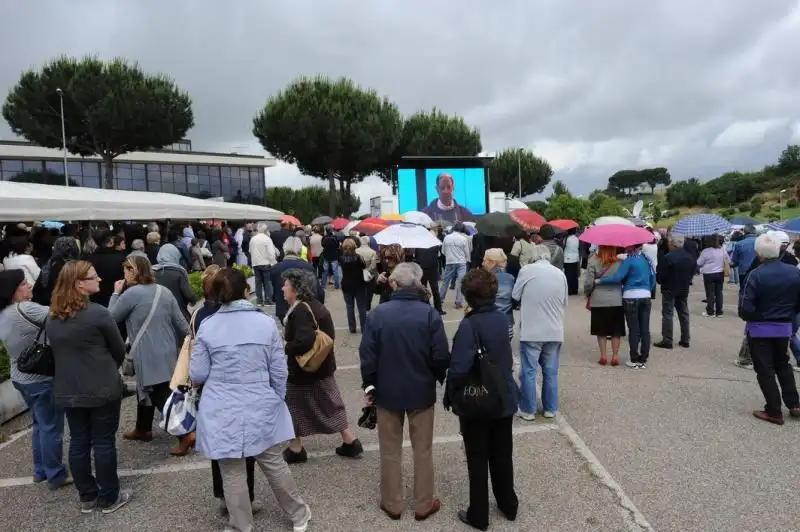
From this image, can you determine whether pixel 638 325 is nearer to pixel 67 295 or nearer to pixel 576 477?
pixel 576 477

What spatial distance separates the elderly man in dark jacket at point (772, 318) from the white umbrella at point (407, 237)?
4.23 m

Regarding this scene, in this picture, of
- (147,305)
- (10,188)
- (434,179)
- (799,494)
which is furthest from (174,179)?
(799,494)

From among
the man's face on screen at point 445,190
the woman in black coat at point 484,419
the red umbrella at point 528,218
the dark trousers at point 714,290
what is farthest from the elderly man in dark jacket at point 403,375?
the man's face on screen at point 445,190

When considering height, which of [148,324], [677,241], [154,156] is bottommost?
[148,324]

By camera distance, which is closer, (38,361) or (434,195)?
(38,361)

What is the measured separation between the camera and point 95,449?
3.40 meters

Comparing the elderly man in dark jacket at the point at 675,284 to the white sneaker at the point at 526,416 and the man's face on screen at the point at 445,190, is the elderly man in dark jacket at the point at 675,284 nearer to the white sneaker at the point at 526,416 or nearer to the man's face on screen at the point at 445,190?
the white sneaker at the point at 526,416

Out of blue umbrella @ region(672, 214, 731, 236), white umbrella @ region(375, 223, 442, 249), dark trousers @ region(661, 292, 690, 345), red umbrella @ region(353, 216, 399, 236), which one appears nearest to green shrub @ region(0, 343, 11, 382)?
white umbrella @ region(375, 223, 442, 249)

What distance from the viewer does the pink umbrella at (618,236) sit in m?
6.20

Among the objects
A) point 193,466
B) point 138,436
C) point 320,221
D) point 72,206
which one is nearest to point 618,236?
point 193,466

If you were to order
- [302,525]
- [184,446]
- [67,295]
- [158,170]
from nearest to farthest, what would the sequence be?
1. [302,525]
2. [67,295]
3. [184,446]
4. [158,170]

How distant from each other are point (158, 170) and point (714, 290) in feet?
145

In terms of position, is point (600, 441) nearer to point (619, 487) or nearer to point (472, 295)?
point (619, 487)

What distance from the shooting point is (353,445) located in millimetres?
4223
